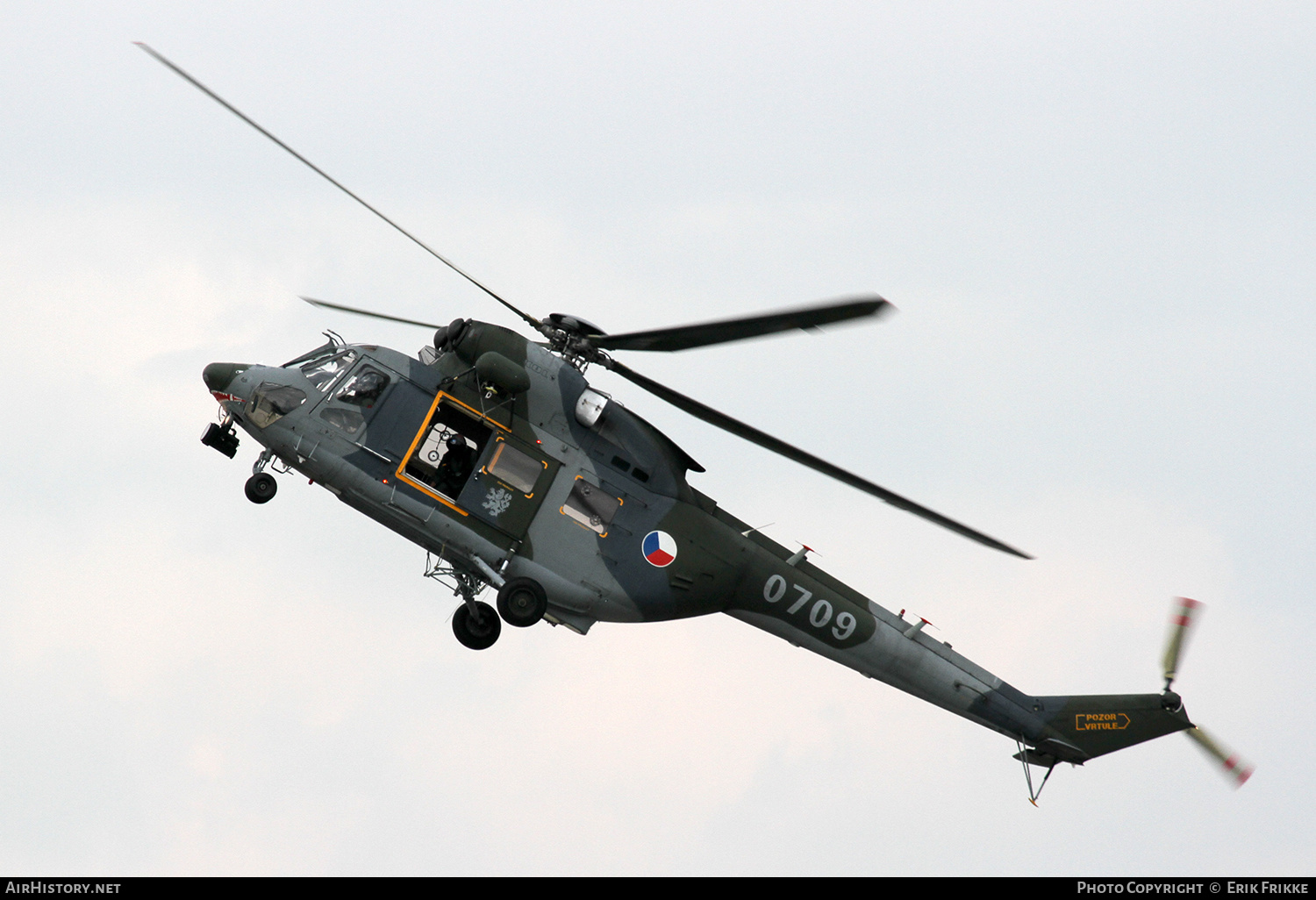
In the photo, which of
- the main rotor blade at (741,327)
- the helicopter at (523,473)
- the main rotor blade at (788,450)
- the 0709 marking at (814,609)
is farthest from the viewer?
the 0709 marking at (814,609)

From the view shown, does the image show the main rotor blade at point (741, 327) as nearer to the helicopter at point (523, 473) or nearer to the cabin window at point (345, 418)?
the helicopter at point (523, 473)

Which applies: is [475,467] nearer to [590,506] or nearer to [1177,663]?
[590,506]

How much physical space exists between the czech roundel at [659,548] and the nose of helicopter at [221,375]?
7.13m

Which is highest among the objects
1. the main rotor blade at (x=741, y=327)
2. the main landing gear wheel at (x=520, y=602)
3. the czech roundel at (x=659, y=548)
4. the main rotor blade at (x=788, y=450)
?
the main rotor blade at (x=741, y=327)

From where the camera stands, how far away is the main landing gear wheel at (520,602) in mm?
21453

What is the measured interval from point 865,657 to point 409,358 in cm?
940

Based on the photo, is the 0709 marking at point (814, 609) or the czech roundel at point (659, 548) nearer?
the czech roundel at point (659, 548)

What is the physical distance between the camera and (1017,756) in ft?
80.3

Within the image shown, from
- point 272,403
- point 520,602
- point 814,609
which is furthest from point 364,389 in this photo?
point 814,609

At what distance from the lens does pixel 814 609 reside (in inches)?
907

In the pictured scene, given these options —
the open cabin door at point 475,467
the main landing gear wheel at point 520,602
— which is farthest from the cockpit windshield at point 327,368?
the main landing gear wheel at point 520,602

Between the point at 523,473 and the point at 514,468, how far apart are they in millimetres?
167

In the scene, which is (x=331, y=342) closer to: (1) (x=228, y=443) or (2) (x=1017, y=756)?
(1) (x=228, y=443)

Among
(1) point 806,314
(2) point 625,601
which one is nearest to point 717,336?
(1) point 806,314
